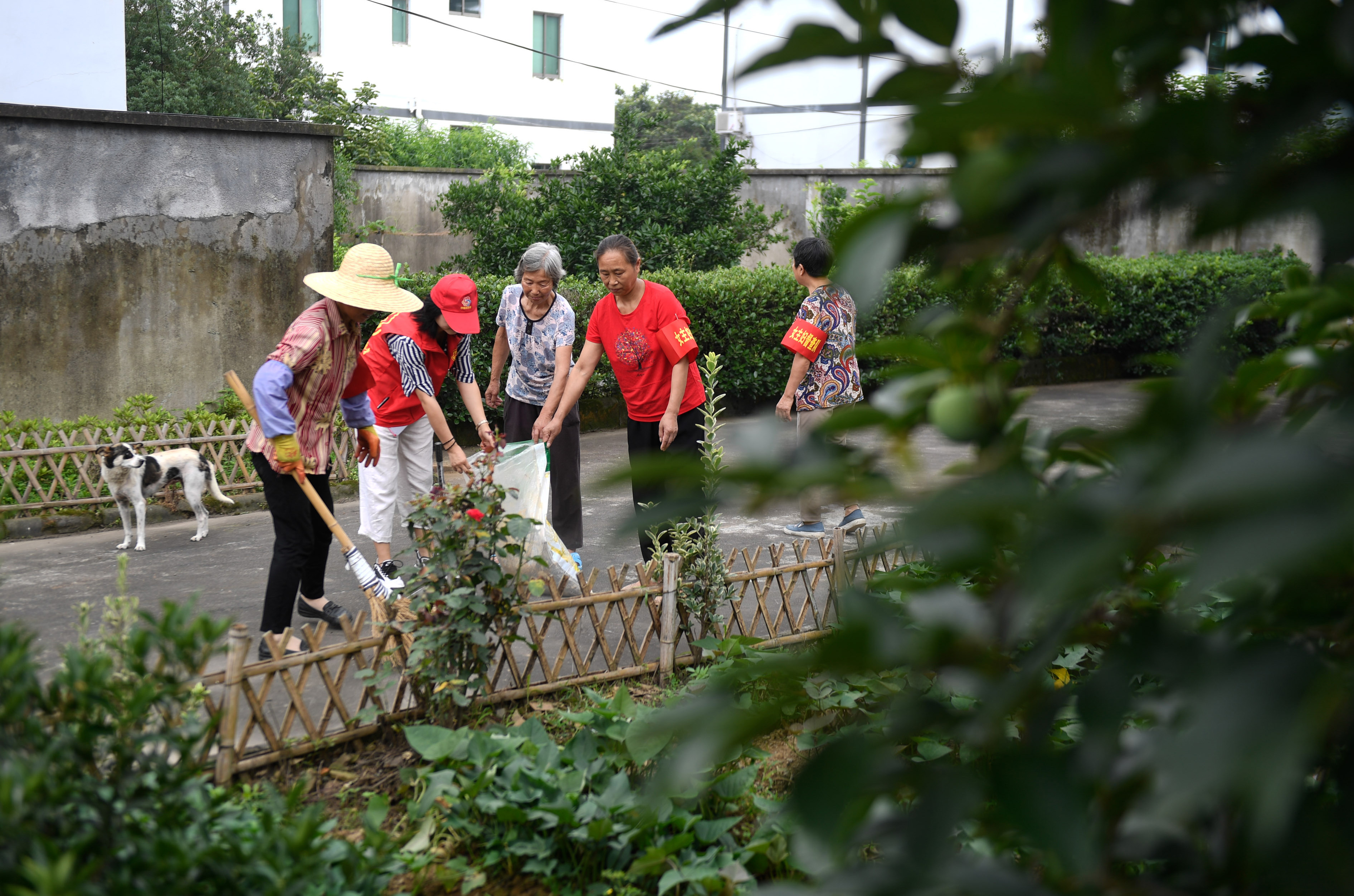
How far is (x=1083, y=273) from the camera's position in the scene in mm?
985

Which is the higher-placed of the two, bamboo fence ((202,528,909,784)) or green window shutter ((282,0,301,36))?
green window shutter ((282,0,301,36))

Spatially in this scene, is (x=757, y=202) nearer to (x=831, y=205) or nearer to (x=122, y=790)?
(x=831, y=205)

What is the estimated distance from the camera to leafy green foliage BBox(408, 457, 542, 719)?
3584 millimetres

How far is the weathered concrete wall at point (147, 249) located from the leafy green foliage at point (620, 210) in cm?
300

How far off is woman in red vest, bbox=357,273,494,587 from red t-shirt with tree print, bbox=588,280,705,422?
70 centimetres

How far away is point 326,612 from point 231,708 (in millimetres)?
1840

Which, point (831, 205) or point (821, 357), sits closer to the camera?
point (821, 357)

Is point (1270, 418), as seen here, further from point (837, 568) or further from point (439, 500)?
point (837, 568)

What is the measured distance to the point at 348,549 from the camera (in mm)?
4777

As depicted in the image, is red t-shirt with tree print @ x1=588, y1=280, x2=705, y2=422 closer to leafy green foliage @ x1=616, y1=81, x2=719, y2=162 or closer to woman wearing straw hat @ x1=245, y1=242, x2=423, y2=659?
woman wearing straw hat @ x1=245, y1=242, x2=423, y2=659

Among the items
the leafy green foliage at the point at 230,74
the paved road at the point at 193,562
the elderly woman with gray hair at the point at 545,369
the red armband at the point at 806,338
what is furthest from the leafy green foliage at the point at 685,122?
the elderly woman with gray hair at the point at 545,369

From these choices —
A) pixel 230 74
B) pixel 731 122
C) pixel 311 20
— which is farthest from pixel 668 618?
pixel 311 20

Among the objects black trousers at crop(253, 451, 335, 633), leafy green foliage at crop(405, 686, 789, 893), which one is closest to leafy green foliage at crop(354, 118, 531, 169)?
black trousers at crop(253, 451, 335, 633)

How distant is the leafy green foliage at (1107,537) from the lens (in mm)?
526
